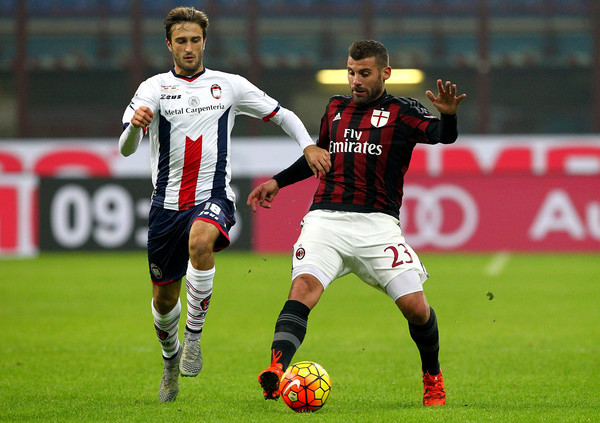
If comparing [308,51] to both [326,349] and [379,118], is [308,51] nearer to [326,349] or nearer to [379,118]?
[326,349]

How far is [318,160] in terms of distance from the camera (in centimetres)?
566

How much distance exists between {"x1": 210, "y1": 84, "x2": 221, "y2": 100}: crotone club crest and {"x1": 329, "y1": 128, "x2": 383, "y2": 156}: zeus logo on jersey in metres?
0.85

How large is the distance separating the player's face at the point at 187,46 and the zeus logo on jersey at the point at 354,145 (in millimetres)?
1048

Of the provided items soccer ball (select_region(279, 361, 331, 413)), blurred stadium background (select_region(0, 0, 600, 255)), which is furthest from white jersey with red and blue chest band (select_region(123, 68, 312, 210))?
blurred stadium background (select_region(0, 0, 600, 255))

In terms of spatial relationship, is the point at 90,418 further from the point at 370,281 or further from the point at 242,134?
the point at 242,134

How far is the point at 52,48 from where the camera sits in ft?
74.7

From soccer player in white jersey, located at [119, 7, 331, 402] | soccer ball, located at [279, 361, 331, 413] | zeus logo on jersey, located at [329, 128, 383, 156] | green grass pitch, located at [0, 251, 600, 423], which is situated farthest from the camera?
soccer player in white jersey, located at [119, 7, 331, 402]

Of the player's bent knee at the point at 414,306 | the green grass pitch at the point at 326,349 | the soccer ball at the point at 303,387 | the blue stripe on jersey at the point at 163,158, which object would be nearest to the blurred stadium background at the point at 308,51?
the green grass pitch at the point at 326,349

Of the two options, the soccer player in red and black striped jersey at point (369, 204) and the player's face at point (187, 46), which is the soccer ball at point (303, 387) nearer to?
the soccer player in red and black striped jersey at point (369, 204)

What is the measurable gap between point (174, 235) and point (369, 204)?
1.22m

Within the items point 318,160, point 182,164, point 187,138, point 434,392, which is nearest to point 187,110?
point 187,138

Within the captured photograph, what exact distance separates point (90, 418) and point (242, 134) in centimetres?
1668

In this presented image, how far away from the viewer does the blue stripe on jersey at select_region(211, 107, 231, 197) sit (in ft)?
19.7

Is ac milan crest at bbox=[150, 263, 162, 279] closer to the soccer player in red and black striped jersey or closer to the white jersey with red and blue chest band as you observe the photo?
the white jersey with red and blue chest band
